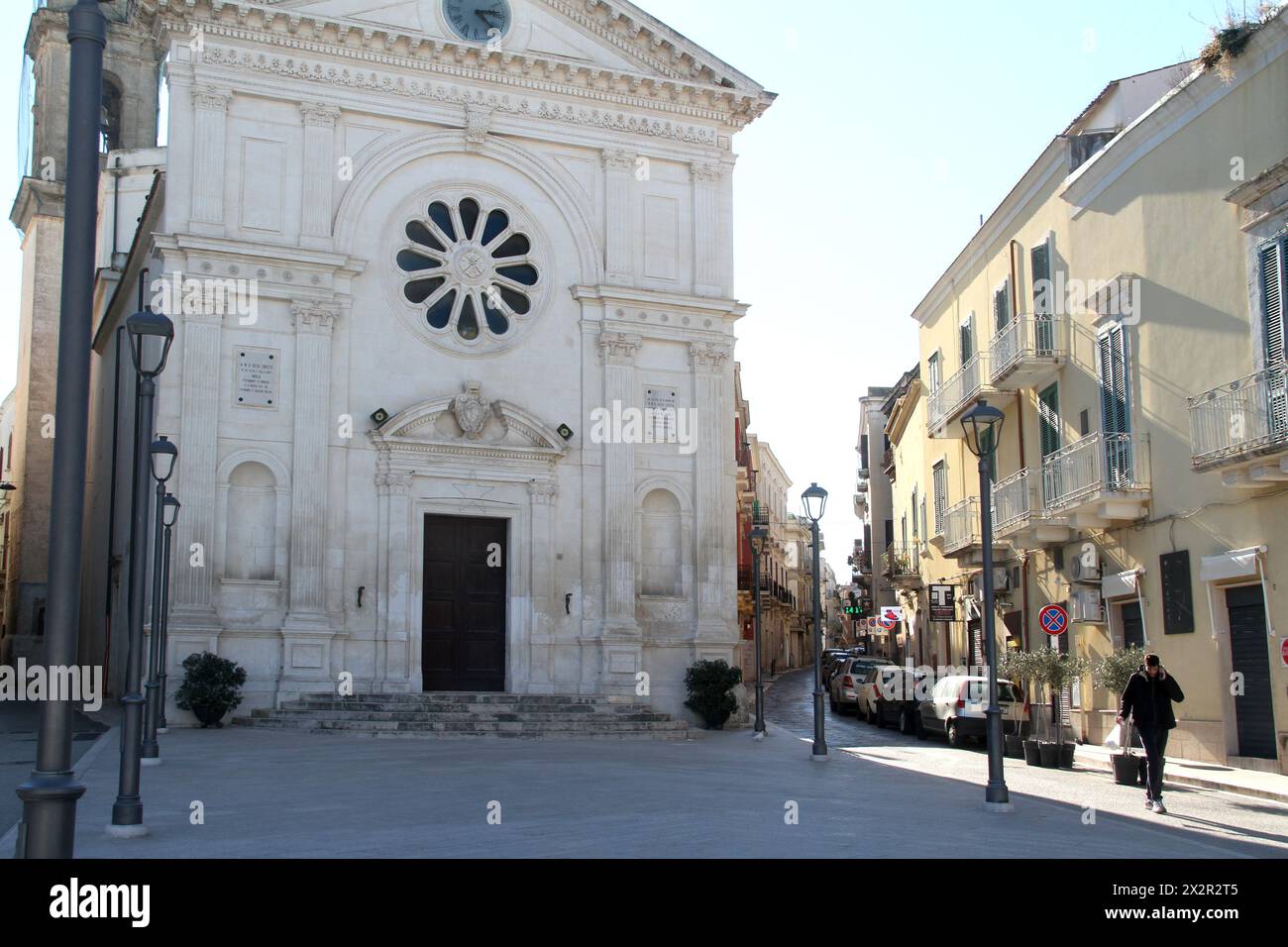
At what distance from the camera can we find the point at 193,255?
24.6m

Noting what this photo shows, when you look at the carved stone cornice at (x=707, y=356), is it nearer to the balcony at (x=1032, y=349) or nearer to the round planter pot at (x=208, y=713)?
the balcony at (x=1032, y=349)

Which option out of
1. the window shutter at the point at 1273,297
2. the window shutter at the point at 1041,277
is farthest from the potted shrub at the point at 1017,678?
the window shutter at the point at 1041,277

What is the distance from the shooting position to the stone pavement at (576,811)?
34.6 feet

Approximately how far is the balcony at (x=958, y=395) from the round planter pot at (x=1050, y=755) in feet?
30.4

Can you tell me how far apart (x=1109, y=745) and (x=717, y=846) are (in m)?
12.8

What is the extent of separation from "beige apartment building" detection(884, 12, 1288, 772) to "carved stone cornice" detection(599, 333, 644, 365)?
7.42m

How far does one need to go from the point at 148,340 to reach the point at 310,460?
12.9 metres

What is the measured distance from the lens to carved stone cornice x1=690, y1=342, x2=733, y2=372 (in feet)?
91.8

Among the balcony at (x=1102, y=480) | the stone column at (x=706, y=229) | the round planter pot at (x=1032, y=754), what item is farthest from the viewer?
the stone column at (x=706, y=229)

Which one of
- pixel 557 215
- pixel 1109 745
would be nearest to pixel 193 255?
pixel 557 215

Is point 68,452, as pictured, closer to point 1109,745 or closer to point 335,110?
point 1109,745

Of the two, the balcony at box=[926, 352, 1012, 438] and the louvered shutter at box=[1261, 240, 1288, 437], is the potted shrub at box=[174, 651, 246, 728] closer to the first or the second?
the balcony at box=[926, 352, 1012, 438]

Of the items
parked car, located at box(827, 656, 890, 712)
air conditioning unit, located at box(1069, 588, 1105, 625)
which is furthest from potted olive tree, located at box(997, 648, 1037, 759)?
parked car, located at box(827, 656, 890, 712)

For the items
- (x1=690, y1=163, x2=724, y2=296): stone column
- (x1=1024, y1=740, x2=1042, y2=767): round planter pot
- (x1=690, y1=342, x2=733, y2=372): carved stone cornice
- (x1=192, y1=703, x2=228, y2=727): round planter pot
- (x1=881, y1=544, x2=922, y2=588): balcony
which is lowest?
(x1=1024, y1=740, x2=1042, y2=767): round planter pot
